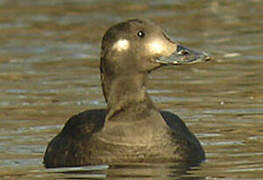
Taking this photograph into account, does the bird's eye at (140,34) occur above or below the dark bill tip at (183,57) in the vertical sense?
above

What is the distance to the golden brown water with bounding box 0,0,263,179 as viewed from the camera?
9688 mm

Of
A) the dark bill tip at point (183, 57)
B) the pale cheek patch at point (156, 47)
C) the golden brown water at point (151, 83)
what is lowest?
the golden brown water at point (151, 83)

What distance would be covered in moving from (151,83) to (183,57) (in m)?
5.03

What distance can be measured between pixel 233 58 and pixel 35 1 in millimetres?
7697

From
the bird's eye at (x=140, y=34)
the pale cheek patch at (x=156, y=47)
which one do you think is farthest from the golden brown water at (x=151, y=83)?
the bird's eye at (x=140, y=34)

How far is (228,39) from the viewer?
60.2 feet

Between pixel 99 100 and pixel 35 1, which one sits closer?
pixel 99 100

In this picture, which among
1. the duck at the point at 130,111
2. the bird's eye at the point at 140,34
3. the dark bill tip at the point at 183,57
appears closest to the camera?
the duck at the point at 130,111

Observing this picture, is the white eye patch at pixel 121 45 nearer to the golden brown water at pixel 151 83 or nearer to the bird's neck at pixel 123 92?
the bird's neck at pixel 123 92

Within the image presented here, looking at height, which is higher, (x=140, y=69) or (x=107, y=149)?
(x=140, y=69)

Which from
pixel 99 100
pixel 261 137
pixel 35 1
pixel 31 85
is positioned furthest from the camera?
pixel 35 1

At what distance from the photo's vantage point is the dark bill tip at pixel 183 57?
31.7ft

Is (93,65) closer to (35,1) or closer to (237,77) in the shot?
(237,77)

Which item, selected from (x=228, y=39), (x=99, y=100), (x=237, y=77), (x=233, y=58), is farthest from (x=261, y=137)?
(x=228, y=39)
